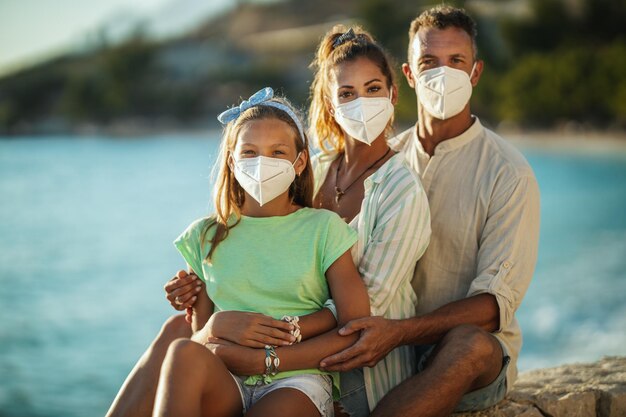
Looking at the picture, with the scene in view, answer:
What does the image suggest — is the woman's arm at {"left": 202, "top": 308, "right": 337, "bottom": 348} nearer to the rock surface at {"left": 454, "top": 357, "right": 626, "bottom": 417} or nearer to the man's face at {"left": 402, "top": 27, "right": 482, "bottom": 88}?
the rock surface at {"left": 454, "top": 357, "right": 626, "bottom": 417}

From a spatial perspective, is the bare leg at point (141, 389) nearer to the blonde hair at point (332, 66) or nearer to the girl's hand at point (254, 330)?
the girl's hand at point (254, 330)

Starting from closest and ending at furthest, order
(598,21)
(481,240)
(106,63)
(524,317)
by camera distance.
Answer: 1. (481,240)
2. (524,317)
3. (598,21)
4. (106,63)

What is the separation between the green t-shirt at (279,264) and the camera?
8.45 ft

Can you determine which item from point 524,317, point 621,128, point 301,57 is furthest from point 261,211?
point 301,57

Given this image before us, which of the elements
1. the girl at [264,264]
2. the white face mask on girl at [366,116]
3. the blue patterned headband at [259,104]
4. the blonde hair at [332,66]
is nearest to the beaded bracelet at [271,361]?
the girl at [264,264]

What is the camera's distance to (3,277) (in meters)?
14.6

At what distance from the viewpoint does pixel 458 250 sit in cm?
304

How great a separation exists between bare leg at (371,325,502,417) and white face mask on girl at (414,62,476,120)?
99 cm

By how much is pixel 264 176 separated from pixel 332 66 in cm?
62

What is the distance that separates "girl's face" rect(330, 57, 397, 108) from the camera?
292 cm

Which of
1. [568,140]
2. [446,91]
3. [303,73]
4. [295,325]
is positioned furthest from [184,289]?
[303,73]

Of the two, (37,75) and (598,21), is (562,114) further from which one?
(37,75)

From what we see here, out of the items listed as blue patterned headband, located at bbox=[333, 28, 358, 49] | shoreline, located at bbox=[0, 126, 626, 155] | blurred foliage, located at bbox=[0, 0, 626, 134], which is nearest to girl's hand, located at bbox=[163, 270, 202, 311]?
blue patterned headband, located at bbox=[333, 28, 358, 49]

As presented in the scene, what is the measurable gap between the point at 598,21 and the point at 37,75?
4215 cm
